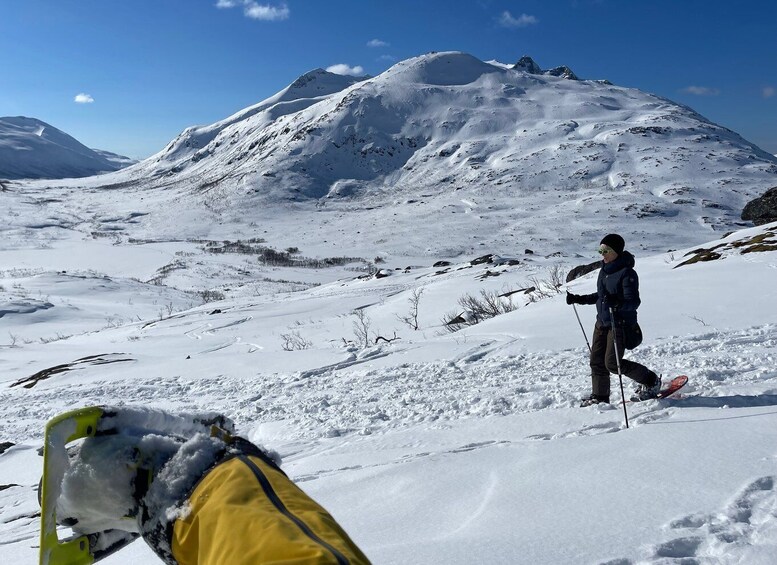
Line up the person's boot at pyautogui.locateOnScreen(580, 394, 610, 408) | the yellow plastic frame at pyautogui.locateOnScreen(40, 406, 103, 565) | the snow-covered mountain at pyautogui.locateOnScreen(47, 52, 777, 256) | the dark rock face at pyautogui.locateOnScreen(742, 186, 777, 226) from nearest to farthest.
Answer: the yellow plastic frame at pyautogui.locateOnScreen(40, 406, 103, 565) → the person's boot at pyautogui.locateOnScreen(580, 394, 610, 408) → the dark rock face at pyautogui.locateOnScreen(742, 186, 777, 226) → the snow-covered mountain at pyautogui.locateOnScreen(47, 52, 777, 256)

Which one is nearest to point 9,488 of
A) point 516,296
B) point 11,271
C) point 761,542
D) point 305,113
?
point 761,542

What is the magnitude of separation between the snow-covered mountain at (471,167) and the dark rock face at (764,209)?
63.7 feet

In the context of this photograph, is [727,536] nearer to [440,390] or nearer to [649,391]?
[649,391]

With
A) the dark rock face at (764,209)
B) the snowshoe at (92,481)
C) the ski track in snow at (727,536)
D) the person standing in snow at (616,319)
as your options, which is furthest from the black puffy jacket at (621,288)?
the dark rock face at (764,209)

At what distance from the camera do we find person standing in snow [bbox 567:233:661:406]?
4.82 m

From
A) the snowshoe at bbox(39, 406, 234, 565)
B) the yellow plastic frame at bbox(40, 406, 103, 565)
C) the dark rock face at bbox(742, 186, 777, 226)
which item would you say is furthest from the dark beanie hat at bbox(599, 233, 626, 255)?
the dark rock face at bbox(742, 186, 777, 226)

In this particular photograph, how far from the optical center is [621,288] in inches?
192

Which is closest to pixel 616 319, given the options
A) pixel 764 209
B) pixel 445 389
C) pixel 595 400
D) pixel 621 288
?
pixel 621 288

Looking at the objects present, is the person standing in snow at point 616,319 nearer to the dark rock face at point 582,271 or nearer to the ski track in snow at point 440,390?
the ski track in snow at point 440,390

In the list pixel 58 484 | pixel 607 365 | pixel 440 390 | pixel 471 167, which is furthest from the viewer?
pixel 471 167

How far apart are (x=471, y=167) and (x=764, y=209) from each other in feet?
241

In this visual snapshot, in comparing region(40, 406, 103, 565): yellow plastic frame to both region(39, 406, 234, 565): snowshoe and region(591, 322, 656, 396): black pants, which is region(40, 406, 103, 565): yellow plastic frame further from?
region(591, 322, 656, 396): black pants

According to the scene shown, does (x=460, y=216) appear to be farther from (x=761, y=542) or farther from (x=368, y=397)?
(x=761, y=542)

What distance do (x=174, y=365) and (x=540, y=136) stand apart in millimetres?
103806
